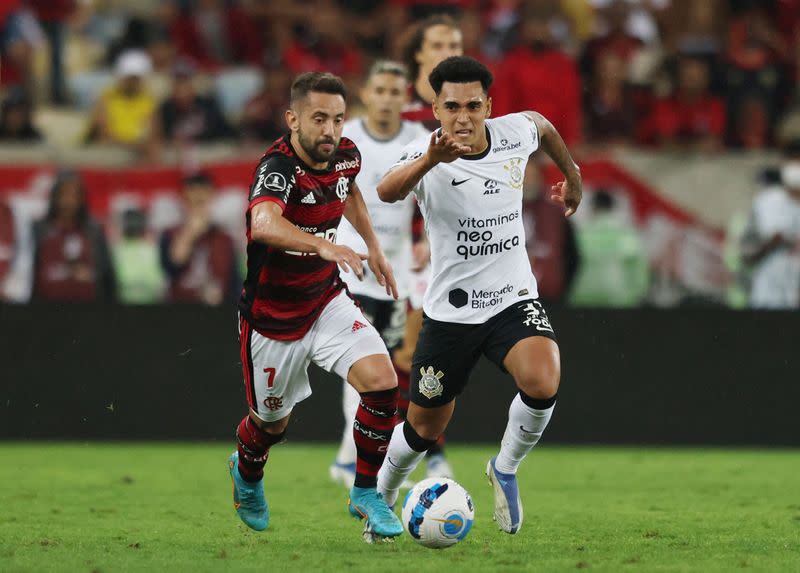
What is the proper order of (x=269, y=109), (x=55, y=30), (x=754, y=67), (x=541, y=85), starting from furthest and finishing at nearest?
(x=55, y=30), (x=754, y=67), (x=269, y=109), (x=541, y=85)

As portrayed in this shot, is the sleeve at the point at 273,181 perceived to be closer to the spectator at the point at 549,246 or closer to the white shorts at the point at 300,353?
the white shorts at the point at 300,353

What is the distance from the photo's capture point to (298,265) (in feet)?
24.3

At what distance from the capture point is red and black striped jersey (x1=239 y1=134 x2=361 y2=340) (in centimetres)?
728

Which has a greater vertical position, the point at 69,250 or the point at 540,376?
the point at 540,376

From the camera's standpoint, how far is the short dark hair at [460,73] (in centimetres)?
718

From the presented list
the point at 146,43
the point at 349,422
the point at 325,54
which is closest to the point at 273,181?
the point at 349,422

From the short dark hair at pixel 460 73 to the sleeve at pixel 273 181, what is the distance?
34.6 inches

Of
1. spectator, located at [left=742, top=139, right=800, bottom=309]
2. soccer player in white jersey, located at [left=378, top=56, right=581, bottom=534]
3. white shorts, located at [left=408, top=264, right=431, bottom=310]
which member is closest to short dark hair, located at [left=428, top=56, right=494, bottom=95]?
soccer player in white jersey, located at [left=378, top=56, right=581, bottom=534]

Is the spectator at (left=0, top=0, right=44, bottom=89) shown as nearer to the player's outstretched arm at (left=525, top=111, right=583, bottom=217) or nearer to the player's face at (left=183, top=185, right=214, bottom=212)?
the player's face at (left=183, top=185, right=214, bottom=212)

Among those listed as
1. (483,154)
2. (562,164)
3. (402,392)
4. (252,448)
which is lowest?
(402,392)

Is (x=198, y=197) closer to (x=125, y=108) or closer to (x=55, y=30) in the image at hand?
(x=125, y=108)

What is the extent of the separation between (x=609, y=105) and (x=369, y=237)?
819 cm

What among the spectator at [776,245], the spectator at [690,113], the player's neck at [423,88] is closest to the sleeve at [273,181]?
the player's neck at [423,88]

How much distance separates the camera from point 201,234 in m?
13.3
